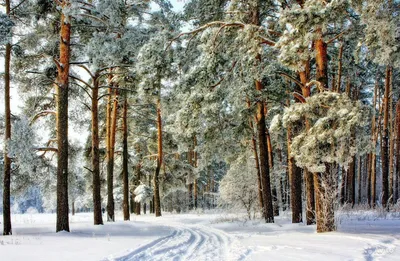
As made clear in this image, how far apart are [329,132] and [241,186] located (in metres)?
11.9

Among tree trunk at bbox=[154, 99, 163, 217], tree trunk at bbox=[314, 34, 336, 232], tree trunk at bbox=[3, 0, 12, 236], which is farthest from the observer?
tree trunk at bbox=[154, 99, 163, 217]

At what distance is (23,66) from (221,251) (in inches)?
467

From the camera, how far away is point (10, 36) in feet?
37.4

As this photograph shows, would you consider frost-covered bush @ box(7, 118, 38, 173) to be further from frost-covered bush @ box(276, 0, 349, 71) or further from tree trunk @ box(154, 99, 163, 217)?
tree trunk @ box(154, 99, 163, 217)

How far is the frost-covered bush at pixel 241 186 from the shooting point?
65.3 feet

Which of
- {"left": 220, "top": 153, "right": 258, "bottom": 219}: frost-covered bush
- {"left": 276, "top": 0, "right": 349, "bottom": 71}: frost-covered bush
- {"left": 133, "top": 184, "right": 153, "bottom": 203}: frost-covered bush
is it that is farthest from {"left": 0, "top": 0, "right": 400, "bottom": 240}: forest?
{"left": 133, "top": 184, "right": 153, "bottom": 203}: frost-covered bush

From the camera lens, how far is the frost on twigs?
8.64m

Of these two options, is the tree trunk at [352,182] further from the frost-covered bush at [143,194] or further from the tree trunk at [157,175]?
the frost-covered bush at [143,194]

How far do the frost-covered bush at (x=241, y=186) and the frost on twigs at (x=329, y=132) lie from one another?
9990mm

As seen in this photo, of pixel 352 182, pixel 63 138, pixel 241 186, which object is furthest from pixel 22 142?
pixel 352 182

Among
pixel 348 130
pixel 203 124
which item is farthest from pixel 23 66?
pixel 348 130

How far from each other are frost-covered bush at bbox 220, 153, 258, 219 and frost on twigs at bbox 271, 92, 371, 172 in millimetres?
9990

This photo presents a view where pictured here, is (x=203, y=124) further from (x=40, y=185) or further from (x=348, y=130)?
(x=40, y=185)

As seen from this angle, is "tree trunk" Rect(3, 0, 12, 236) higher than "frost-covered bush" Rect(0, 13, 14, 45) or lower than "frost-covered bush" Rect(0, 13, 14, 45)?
lower
